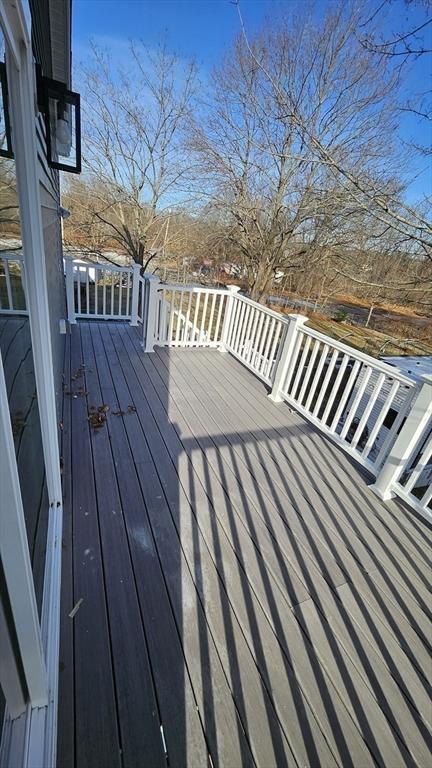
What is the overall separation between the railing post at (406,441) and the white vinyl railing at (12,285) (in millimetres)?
2160

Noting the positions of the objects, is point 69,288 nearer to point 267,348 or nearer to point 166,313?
point 166,313

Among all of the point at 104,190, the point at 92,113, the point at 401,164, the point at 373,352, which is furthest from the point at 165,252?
the point at 373,352

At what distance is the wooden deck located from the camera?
1097 millimetres

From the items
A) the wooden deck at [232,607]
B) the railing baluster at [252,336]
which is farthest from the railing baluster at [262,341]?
the wooden deck at [232,607]

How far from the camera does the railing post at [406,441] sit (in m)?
2.01

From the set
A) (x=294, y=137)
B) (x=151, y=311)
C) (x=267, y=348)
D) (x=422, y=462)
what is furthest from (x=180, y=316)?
(x=294, y=137)

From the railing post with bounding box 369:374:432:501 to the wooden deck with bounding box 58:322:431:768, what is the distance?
0.45 ft

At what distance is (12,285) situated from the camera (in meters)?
0.95

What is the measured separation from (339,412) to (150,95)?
10.8m

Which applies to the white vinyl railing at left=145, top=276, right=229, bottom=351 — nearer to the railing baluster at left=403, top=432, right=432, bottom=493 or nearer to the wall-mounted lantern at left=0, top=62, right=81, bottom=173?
the wall-mounted lantern at left=0, top=62, right=81, bottom=173

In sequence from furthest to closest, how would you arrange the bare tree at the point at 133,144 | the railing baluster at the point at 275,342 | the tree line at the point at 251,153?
1. the bare tree at the point at 133,144
2. the tree line at the point at 251,153
3. the railing baluster at the point at 275,342

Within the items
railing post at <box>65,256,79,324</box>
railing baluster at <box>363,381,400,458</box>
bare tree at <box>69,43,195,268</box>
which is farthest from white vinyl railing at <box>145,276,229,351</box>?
bare tree at <box>69,43,195,268</box>

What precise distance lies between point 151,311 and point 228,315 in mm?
1141

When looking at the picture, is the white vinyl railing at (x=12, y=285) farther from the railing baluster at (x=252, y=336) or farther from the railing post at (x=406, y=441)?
the railing baluster at (x=252, y=336)
